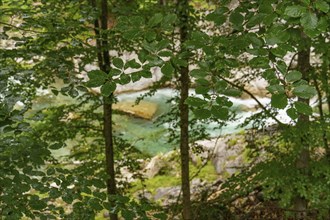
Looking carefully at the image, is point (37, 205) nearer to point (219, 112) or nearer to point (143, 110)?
point (219, 112)

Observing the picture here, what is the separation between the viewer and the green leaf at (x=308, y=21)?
0.93 m

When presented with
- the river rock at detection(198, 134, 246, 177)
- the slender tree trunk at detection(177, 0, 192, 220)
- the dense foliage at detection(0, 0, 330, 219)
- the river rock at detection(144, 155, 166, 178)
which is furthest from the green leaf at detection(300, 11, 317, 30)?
the river rock at detection(144, 155, 166, 178)

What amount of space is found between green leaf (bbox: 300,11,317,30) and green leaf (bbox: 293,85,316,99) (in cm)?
15

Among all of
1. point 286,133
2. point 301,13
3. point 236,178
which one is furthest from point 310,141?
point 301,13

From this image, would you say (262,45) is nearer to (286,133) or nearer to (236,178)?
(286,133)

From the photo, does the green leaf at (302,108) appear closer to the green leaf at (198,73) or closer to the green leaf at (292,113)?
the green leaf at (292,113)

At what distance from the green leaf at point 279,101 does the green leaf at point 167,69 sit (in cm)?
29

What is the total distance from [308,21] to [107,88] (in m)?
0.51

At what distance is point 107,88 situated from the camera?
1.08m

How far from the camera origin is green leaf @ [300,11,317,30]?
93cm

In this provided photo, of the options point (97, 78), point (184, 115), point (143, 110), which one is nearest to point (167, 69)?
point (97, 78)

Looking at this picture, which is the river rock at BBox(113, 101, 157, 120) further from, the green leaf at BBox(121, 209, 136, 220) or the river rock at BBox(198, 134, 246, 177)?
the green leaf at BBox(121, 209, 136, 220)

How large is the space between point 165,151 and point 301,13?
8.57 meters

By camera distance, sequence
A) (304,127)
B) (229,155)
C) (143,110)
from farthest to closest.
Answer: (143,110), (229,155), (304,127)
